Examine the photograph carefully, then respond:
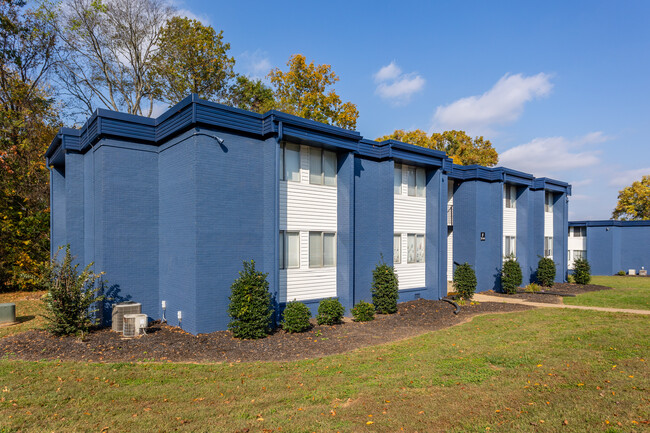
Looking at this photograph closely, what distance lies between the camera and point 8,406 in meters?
5.59

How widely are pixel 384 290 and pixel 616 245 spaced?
3008 centimetres

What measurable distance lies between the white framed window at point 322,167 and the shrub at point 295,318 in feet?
14.2

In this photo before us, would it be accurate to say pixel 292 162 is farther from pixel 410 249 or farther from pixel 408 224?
pixel 410 249

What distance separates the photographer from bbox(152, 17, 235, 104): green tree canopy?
84.7ft

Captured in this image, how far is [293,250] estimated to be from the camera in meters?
12.4

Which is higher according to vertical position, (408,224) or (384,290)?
(408,224)

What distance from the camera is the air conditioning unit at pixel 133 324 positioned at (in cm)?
1005

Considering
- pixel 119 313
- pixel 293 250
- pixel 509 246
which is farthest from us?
pixel 509 246

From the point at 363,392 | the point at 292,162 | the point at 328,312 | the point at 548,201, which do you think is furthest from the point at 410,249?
the point at 548,201

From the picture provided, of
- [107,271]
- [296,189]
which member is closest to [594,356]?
[296,189]

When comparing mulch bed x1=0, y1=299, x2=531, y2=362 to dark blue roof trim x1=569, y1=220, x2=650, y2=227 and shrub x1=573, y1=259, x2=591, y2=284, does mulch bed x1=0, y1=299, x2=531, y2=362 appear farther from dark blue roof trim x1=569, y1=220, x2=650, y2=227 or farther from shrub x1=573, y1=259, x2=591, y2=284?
dark blue roof trim x1=569, y1=220, x2=650, y2=227

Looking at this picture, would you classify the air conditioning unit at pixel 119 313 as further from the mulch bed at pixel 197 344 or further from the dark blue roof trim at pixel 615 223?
the dark blue roof trim at pixel 615 223

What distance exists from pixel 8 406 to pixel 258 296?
552 centimetres

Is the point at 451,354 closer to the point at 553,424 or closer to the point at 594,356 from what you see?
the point at 594,356
